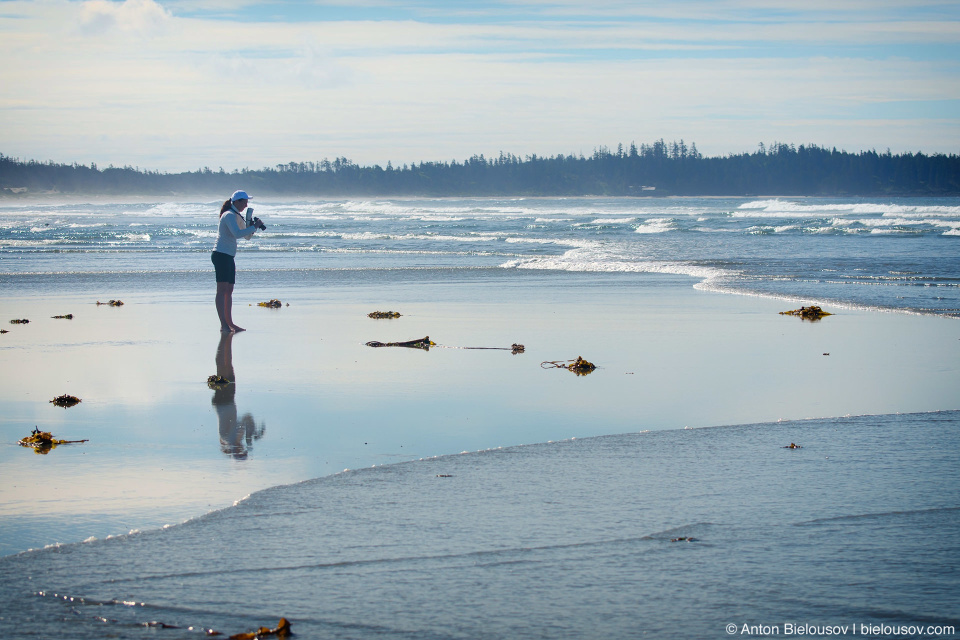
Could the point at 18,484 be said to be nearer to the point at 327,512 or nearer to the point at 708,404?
the point at 327,512

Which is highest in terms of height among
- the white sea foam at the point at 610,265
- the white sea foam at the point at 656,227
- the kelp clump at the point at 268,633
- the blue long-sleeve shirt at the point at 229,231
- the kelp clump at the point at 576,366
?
the blue long-sleeve shirt at the point at 229,231

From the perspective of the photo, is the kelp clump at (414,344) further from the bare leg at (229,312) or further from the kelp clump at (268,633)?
the kelp clump at (268,633)

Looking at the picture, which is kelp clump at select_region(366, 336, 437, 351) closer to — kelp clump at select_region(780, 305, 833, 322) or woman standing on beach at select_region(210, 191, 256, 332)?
woman standing on beach at select_region(210, 191, 256, 332)

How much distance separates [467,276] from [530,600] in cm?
1575

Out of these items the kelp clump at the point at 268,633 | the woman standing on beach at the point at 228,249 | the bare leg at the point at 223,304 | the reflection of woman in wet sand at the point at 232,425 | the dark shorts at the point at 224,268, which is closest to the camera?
the kelp clump at the point at 268,633

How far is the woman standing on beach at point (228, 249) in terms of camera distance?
10414 millimetres

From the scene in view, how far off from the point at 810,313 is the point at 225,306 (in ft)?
23.7

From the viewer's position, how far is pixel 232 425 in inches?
229

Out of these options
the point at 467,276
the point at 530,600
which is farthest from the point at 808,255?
the point at 530,600

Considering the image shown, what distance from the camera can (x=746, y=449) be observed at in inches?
201

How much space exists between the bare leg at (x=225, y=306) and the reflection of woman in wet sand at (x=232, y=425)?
258 centimetres

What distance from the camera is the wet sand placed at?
15.5ft

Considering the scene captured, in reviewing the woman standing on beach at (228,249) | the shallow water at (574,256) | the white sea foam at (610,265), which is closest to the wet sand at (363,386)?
the woman standing on beach at (228,249)

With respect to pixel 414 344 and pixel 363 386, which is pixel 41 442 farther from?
pixel 414 344
